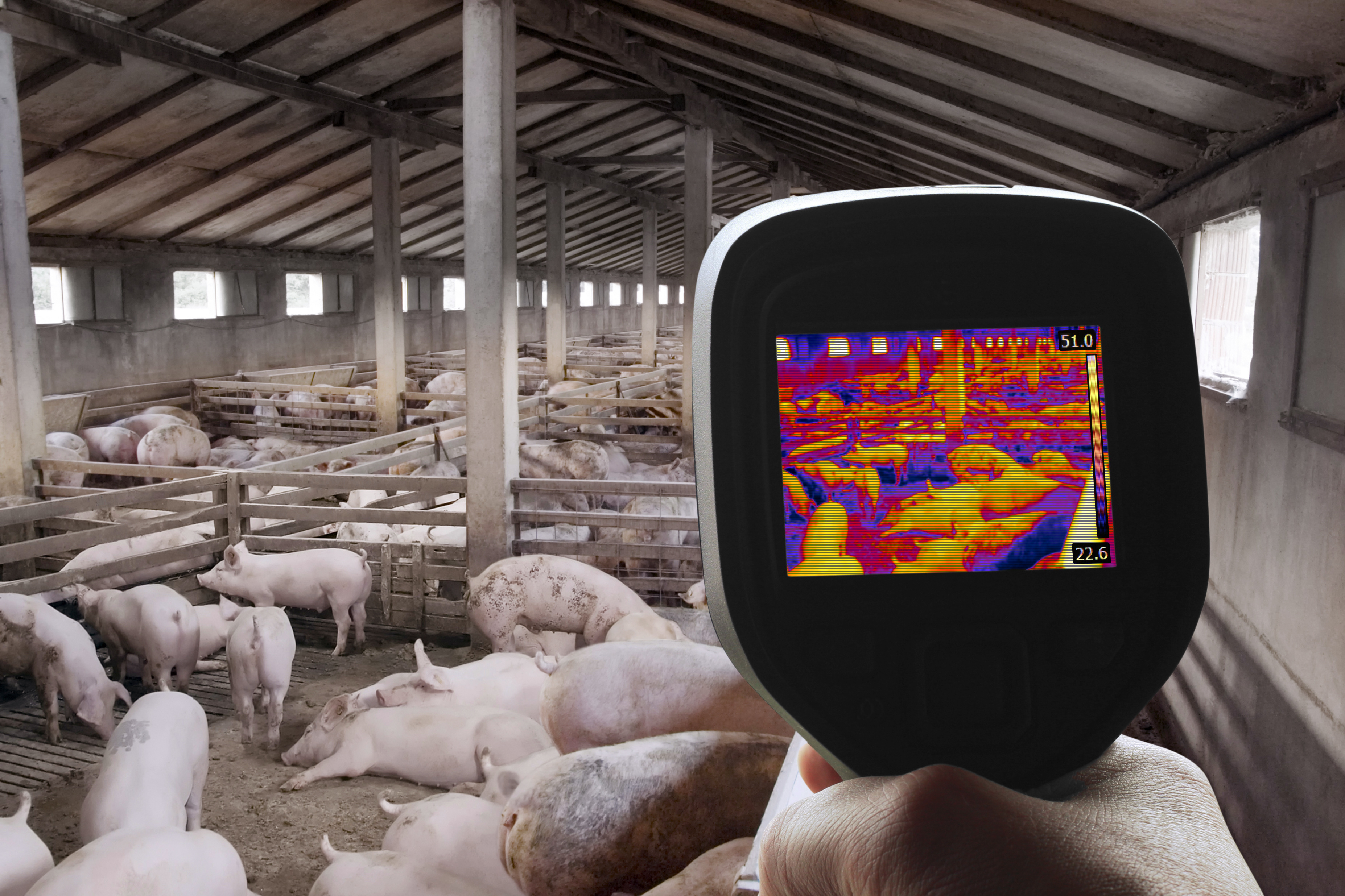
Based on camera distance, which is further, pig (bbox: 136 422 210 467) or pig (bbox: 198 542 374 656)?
pig (bbox: 136 422 210 467)

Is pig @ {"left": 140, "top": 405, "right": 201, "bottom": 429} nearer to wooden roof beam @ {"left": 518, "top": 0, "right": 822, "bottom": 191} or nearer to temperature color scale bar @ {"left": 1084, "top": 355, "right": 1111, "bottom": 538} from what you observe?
wooden roof beam @ {"left": 518, "top": 0, "right": 822, "bottom": 191}

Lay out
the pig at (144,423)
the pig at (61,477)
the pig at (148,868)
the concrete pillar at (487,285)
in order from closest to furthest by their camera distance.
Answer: the pig at (148,868) → the concrete pillar at (487,285) → the pig at (61,477) → the pig at (144,423)

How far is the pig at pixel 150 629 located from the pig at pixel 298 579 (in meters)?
0.82

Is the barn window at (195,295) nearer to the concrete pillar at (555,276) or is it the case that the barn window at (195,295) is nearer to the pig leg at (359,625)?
the concrete pillar at (555,276)

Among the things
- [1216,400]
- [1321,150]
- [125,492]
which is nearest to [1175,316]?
[1321,150]

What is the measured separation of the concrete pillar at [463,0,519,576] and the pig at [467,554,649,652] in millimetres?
1040

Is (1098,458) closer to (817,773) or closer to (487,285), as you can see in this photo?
(817,773)

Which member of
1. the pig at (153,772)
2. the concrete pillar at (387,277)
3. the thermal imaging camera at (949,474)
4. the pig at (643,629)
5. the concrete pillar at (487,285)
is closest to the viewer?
the thermal imaging camera at (949,474)

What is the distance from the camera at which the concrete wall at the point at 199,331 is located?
16.3m

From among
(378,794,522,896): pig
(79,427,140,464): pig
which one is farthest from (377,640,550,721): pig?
(79,427,140,464): pig

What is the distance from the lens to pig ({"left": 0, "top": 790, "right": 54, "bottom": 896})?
11.2 feet

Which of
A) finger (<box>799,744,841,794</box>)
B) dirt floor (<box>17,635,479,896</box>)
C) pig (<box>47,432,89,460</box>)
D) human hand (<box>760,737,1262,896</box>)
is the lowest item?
dirt floor (<box>17,635,479,896</box>)

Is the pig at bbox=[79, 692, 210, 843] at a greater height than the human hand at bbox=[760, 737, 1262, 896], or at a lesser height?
lesser

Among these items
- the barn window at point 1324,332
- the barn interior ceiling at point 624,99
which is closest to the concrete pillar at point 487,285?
the barn interior ceiling at point 624,99
